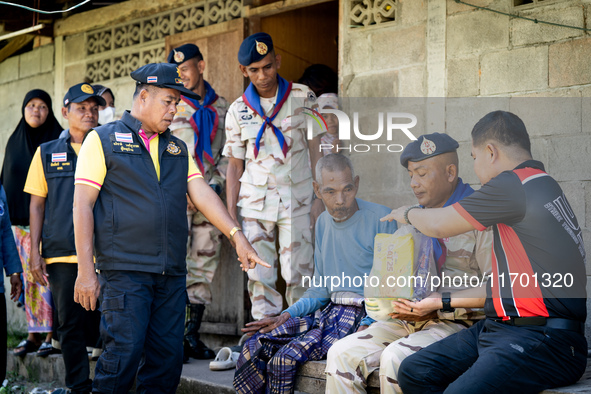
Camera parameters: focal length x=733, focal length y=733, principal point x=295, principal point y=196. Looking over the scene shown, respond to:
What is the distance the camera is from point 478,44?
4441 mm

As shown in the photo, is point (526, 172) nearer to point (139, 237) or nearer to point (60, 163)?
point (139, 237)

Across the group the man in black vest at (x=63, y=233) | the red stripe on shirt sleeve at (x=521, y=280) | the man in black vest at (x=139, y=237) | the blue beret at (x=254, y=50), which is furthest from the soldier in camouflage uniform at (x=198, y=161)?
the red stripe on shirt sleeve at (x=521, y=280)

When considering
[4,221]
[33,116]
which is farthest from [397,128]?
[33,116]

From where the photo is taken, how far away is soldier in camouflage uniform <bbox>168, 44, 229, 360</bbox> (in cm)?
540

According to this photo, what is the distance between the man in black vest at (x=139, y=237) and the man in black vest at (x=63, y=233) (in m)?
1.04

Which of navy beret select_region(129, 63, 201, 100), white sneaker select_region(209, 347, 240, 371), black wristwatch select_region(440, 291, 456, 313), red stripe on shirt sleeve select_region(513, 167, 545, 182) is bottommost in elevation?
white sneaker select_region(209, 347, 240, 371)

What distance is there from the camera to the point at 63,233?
470cm

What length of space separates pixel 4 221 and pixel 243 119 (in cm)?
173

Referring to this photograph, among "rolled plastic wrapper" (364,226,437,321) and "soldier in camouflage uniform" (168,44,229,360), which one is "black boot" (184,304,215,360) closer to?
"soldier in camouflage uniform" (168,44,229,360)

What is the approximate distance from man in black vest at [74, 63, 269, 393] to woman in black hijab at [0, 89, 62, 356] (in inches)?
95.3

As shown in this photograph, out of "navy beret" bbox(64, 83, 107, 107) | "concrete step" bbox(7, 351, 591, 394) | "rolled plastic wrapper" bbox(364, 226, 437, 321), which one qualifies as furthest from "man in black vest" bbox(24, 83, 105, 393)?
"rolled plastic wrapper" bbox(364, 226, 437, 321)

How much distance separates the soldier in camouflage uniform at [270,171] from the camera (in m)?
4.90

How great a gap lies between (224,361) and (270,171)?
4.30ft

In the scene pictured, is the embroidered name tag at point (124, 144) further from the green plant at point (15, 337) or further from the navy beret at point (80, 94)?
the green plant at point (15, 337)
